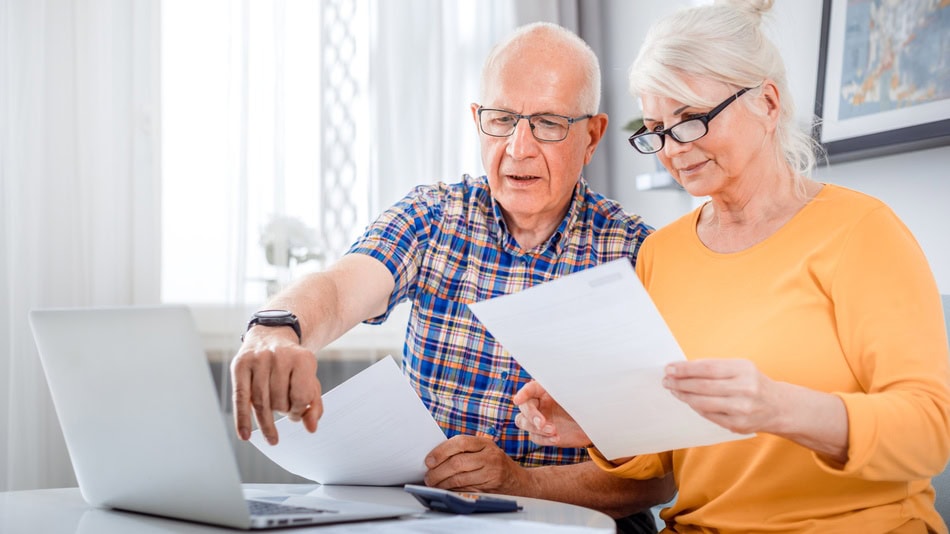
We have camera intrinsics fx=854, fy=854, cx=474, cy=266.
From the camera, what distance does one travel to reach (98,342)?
0.88m

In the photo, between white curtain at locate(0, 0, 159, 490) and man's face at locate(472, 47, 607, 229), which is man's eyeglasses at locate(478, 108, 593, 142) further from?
white curtain at locate(0, 0, 159, 490)

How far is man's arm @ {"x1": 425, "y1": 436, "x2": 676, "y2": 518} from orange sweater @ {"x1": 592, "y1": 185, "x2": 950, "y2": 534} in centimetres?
10

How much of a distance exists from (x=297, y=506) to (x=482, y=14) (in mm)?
2471

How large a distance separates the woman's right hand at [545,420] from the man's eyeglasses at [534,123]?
541mm

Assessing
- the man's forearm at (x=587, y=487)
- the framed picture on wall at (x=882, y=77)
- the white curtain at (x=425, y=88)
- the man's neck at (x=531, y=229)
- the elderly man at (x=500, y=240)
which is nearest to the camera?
the man's forearm at (x=587, y=487)

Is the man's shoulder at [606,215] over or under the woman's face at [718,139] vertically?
under

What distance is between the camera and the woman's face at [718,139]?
1.22 m

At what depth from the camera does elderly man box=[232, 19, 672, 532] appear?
1.52m

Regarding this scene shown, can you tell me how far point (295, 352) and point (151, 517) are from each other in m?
0.25

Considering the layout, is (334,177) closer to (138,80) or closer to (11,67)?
(138,80)

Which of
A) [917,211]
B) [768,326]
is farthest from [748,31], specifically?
[917,211]

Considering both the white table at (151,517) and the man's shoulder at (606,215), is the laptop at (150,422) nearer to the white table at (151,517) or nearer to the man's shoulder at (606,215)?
the white table at (151,517)

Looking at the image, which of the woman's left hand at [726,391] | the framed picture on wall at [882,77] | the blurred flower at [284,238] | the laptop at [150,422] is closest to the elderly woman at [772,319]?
the woman's left hand at [726,391]

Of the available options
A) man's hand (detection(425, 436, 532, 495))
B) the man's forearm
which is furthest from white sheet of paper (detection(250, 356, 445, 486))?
the man's forearm
